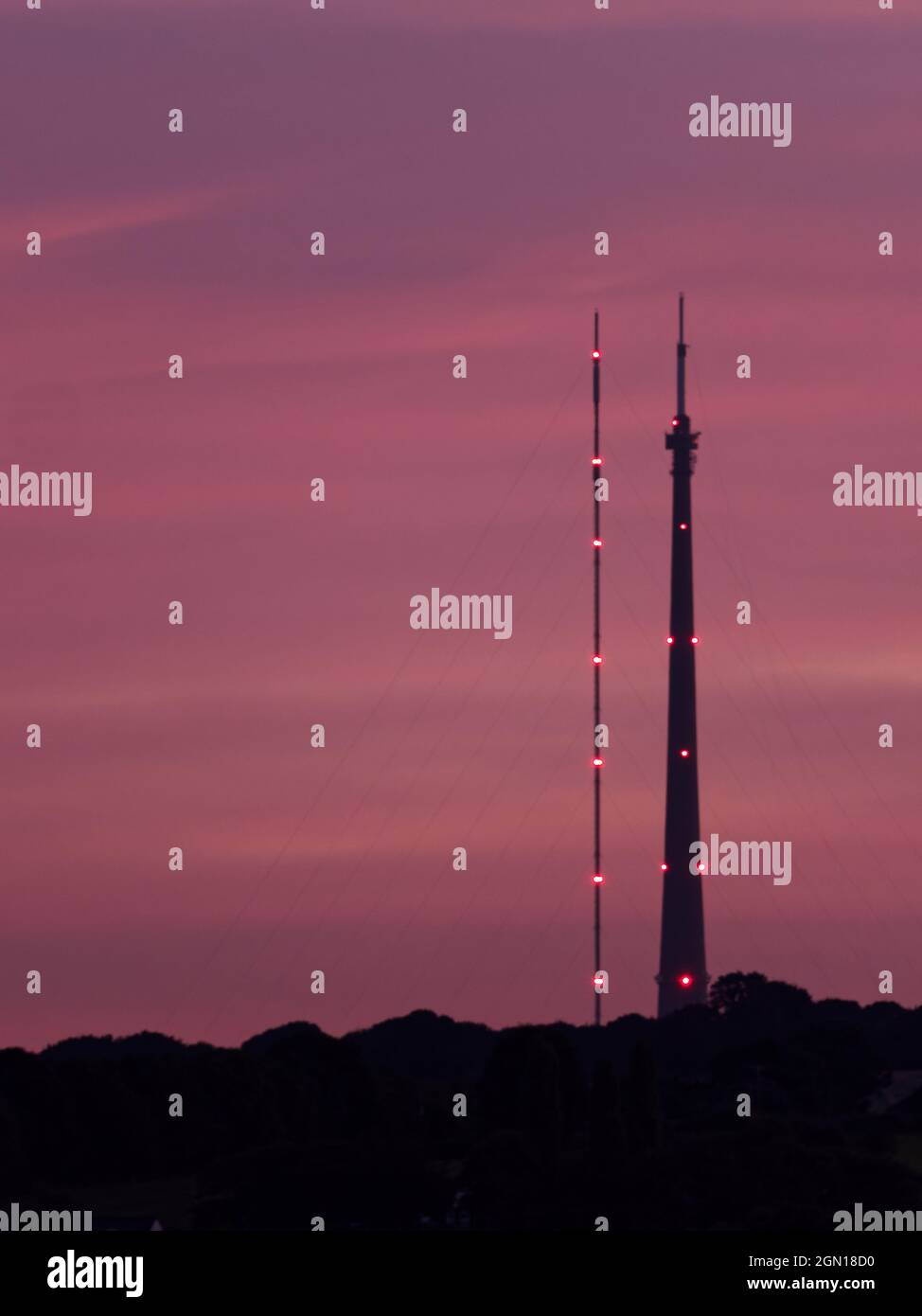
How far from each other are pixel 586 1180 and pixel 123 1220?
3107 centimetres
